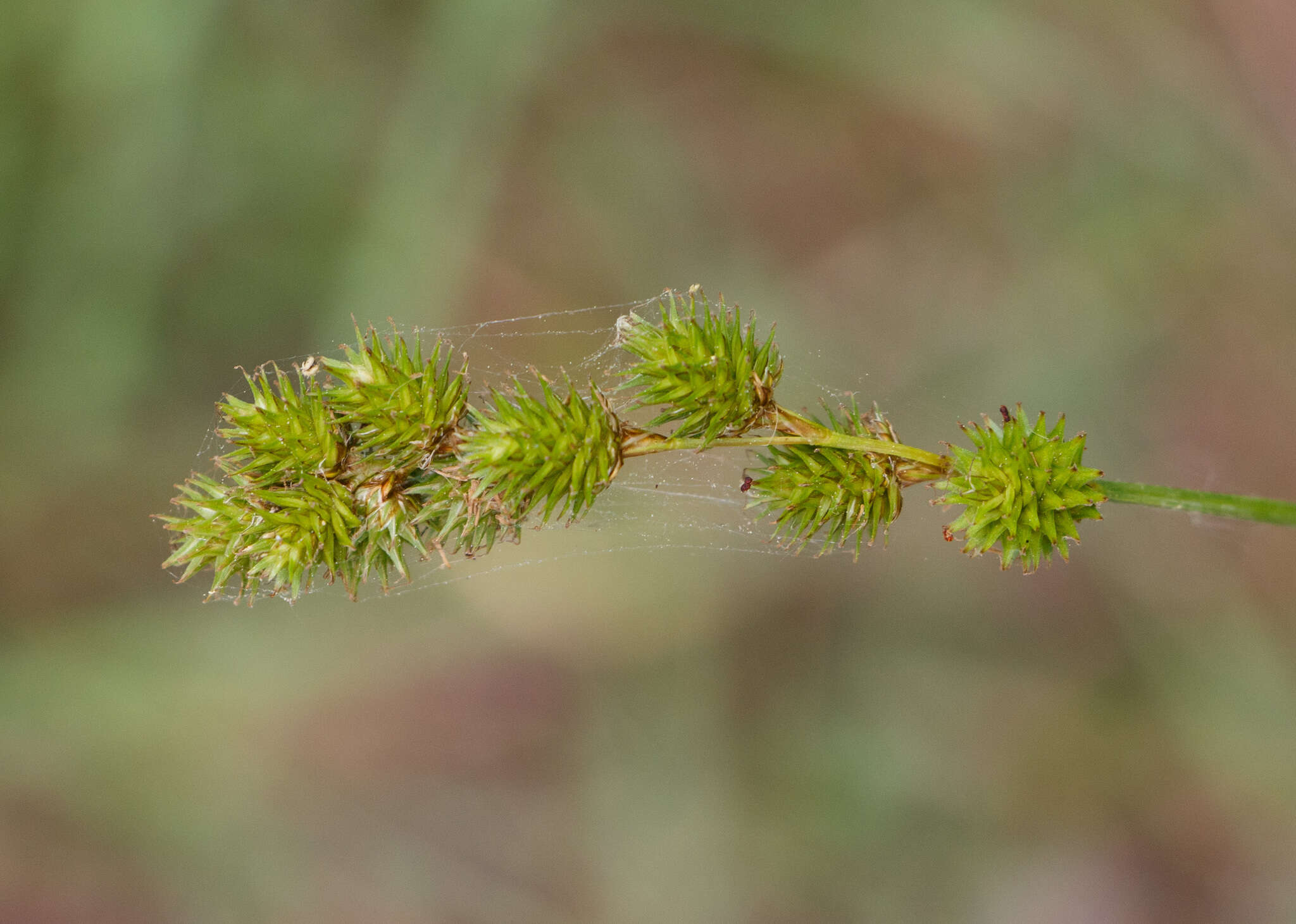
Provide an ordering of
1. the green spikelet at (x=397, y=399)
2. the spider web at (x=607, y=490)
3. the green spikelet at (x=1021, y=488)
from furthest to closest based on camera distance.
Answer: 1. the spider web at (x=607, y=490)
2. the green spikelet at (x=397, y=399)
3. the green spikelet at (x=1021, y=488)

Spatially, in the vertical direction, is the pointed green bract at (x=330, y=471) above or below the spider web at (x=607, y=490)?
below

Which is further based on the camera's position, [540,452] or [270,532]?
[270,532]

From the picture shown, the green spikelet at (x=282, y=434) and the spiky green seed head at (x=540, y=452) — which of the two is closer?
the spiky green seed head at (x=540, y=452)

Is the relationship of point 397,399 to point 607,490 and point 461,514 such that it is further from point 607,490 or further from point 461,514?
point 607,490

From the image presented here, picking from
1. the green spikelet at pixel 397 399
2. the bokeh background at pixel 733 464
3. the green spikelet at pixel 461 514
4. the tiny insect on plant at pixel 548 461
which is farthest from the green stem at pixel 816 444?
the bokeh background at pixel 733 464

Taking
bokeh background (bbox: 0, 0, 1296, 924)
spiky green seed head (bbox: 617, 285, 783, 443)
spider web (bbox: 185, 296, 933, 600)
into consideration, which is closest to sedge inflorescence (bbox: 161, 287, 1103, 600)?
spiky green seed head (bbox: 617, 285, 783, 443)

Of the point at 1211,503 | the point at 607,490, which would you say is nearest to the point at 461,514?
the point at 1211,503

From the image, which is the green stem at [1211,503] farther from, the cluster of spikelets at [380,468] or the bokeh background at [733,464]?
the bokeh background at [733,464]
